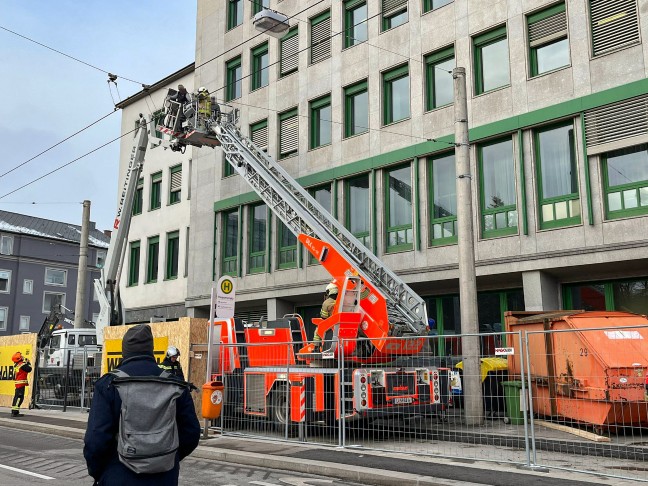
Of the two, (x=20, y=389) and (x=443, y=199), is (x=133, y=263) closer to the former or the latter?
(x=20, y=389)

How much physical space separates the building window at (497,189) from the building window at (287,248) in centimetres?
759

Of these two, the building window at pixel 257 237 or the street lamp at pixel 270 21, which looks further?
the building window at pixel 257 237

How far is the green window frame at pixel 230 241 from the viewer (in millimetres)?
25750

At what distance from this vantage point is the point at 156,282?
102 ft

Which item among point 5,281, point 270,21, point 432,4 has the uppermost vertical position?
point 432,4

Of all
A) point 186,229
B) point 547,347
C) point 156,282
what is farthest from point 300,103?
point 547,347

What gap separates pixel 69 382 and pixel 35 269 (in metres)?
46.1

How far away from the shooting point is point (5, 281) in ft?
191

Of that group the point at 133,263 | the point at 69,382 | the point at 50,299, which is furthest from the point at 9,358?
the point at 50,299

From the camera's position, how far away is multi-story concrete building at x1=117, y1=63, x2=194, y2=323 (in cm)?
2972

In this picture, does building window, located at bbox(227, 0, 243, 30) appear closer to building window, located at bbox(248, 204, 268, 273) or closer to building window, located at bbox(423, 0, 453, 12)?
building window, located at bbox(248, 204, 268, 273)

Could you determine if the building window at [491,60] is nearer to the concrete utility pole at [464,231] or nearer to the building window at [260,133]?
the concrete utility pole at [464,231]

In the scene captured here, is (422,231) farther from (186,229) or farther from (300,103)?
(186,229)

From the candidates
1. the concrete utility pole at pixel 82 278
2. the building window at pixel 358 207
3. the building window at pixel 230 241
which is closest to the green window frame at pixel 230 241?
the building window at pixel 230 241
